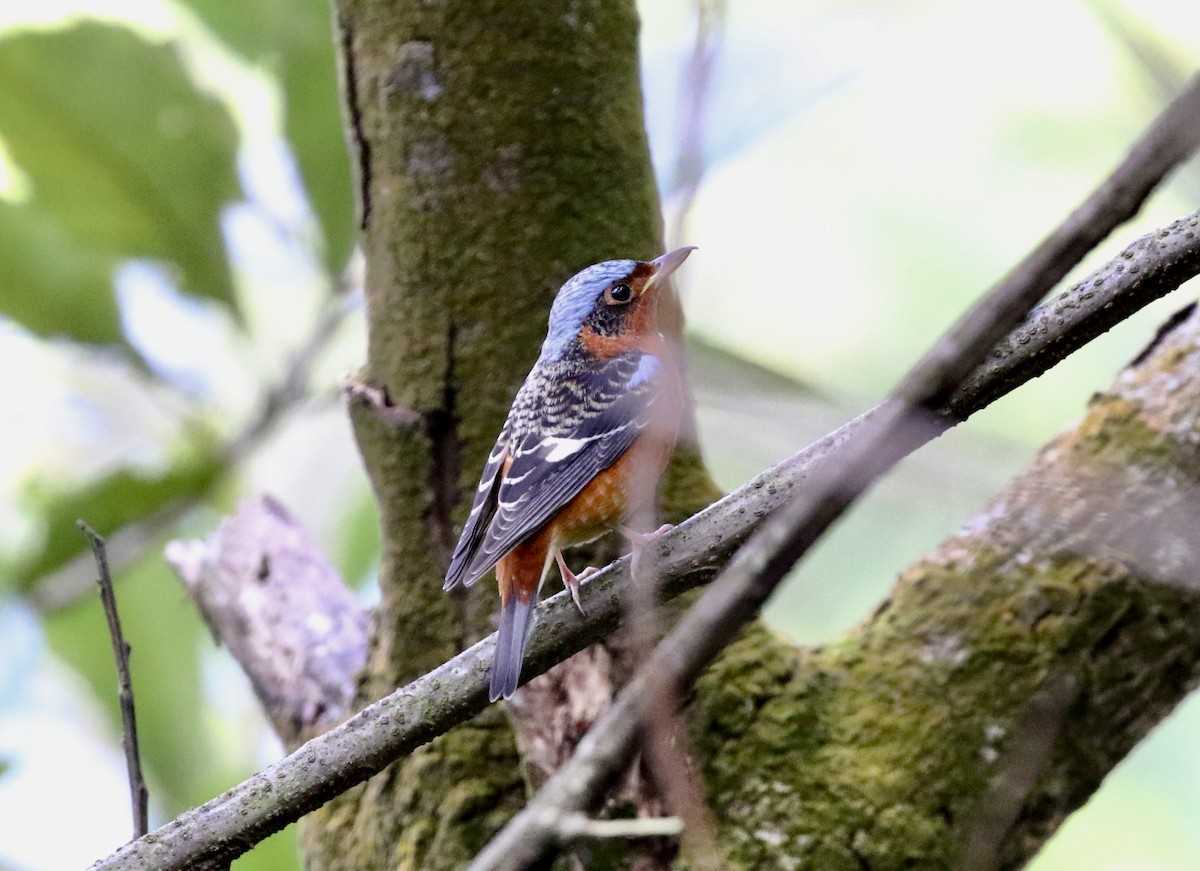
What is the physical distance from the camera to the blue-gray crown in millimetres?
3227

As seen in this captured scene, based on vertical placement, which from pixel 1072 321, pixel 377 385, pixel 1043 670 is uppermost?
pixel 377 385

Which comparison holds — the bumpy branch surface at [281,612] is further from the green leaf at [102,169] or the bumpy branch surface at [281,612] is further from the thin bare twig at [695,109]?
the thin bare twig at [695,109]

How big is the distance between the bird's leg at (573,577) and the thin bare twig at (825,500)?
48.4 inches

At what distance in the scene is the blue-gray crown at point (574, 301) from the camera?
323cm

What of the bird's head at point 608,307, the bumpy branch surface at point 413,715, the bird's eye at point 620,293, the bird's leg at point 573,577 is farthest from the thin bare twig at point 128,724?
the bird's eye at point 620,293

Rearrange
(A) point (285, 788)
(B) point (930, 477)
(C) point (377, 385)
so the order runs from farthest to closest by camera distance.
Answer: (C) point (377, 385)
(B) point (930, 477)
(A) point (285, 788)

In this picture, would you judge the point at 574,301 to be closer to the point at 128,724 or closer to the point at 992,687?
the point at 992,687

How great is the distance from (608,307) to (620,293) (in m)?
0.06

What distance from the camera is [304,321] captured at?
625 cm

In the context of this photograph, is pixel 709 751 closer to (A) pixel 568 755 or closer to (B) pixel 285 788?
(A) pixel 568 755

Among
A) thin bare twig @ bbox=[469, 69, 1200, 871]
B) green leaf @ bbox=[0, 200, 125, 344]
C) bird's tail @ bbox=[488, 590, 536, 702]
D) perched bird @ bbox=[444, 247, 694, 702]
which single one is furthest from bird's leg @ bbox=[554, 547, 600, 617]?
green leaf @ bbox=[0, 200, 125, 344]

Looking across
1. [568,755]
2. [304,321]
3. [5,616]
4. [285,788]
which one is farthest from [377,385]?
[304,321]

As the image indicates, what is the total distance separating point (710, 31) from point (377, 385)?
141cm

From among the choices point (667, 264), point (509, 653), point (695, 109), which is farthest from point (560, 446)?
point (695, 109)
